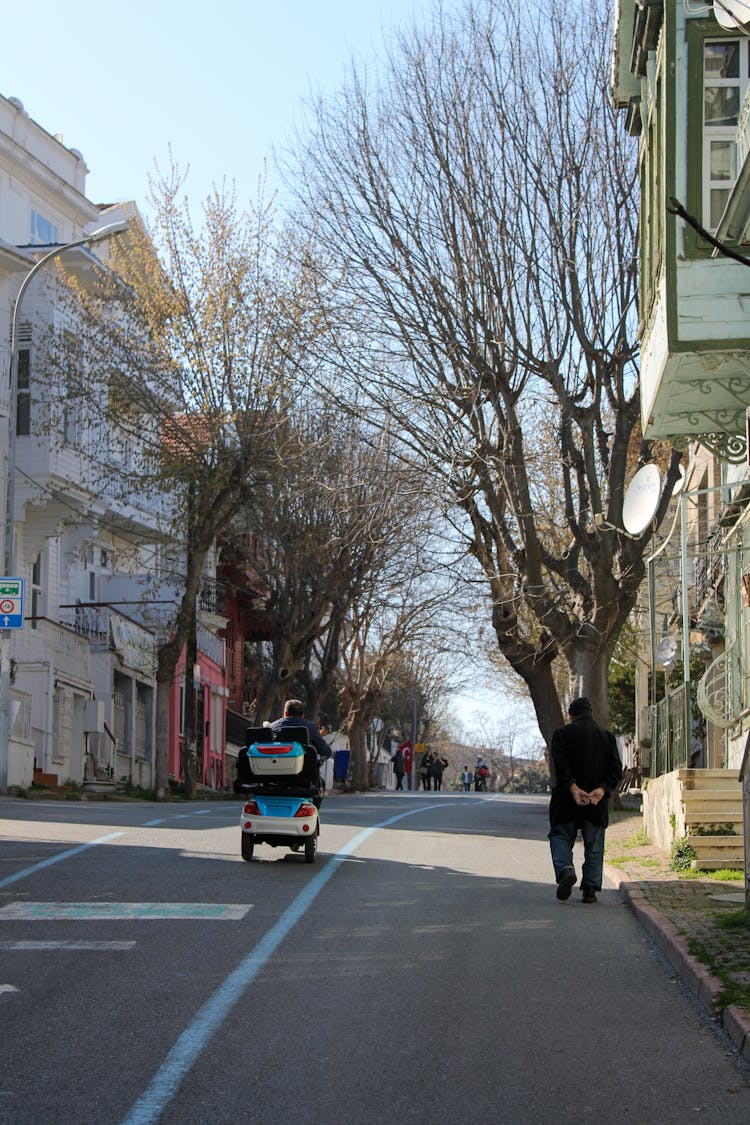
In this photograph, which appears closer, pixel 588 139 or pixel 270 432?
pixel 588 139

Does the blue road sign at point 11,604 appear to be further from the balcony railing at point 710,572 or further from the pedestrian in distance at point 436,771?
the pedestrian in distance at point 436,771

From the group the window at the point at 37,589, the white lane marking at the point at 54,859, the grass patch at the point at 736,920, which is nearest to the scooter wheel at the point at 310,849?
the white lane marking at the point at 54,859

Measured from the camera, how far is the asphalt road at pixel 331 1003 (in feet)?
19.3

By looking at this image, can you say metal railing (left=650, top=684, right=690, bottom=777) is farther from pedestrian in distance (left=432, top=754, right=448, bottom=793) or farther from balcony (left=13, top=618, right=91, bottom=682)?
pedestrian in distance (left=432, top=754, right=448, bottom=793)

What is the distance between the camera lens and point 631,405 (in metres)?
22.9

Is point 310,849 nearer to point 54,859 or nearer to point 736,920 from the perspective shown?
point 54,859

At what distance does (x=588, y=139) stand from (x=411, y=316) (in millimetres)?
3900

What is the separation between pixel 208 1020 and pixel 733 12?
9532 mm

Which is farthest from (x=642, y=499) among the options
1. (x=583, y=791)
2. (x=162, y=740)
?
(x=162, y=740)

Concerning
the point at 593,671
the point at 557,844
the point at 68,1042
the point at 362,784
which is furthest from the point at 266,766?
the point at 362,784

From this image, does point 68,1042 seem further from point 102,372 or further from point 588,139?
point 102,372

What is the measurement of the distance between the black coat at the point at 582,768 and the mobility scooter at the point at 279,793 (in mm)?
2568

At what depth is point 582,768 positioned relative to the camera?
1254 centimetres

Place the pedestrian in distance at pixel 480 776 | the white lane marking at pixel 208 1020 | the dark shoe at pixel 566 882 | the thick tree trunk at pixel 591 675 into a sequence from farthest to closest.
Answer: the pedestrian in distance at pixel 480 776
the thick tree trunk at pixel 591 675
the dark shoe at pixel 566 882
the white lane marking at pixel 208 1020
